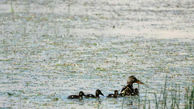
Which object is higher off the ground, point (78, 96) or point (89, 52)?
point (89, 52)

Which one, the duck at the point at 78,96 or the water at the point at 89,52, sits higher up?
the water at the point at 89,52

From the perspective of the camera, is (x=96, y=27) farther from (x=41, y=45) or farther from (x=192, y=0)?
(x=192, y=0)

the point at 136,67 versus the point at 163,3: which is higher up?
the point at 163,3


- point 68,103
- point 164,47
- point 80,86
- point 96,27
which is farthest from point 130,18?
point 68,103

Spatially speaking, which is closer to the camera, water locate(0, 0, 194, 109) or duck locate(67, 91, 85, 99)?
duck locate(67, 91, 85, 99)

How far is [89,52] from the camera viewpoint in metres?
11.7

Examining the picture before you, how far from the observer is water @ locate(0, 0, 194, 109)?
28.6ft

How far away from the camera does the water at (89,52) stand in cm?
873

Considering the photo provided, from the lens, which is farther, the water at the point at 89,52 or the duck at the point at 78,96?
the water at the point at 89,52

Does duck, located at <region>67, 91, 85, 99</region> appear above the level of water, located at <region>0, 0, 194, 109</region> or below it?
below

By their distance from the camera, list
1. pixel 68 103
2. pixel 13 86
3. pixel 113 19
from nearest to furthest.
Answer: pixel 68 103, pixel 13 86, pixel 113 19

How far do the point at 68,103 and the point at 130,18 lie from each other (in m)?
9.13

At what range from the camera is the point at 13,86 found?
8977 mm

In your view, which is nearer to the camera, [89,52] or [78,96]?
[78,96]
